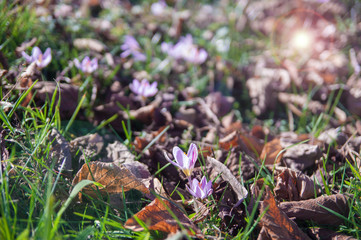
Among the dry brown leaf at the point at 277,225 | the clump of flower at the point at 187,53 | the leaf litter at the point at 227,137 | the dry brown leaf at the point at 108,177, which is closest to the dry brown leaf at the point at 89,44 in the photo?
the leaf litter at the point at 227,137

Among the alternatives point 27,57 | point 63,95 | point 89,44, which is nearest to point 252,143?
point 63,95

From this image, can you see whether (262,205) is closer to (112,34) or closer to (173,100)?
(173,100)

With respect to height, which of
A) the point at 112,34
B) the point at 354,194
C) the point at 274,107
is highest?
the point at 112,34

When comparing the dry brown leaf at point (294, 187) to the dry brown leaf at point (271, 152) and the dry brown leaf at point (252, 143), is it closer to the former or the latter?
the dry brown leaf at point (271, 152)

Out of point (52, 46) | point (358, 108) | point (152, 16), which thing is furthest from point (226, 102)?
point (152, 16)

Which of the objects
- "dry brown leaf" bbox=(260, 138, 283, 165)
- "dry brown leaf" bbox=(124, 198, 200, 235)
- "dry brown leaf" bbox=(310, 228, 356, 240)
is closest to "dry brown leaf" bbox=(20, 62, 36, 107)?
"dry brown leaf" bbox=(124, 198, 200, 235)

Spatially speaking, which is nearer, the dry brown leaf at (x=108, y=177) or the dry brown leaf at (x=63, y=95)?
the dry brown leaf at (x=108, y=177)

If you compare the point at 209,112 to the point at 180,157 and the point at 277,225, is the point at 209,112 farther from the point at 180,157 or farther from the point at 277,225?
the point at 277,225
